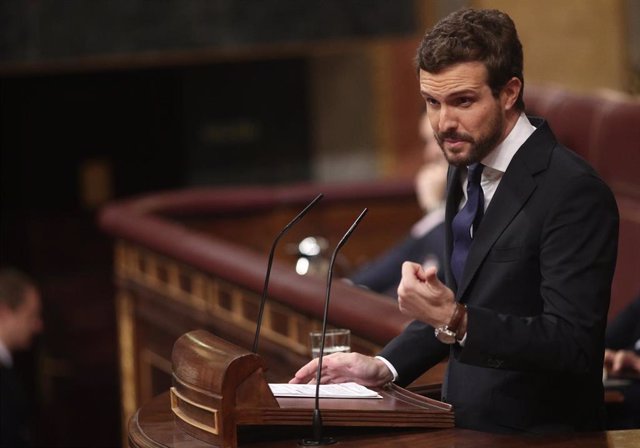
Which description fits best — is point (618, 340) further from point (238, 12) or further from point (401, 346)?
point (238, 12)

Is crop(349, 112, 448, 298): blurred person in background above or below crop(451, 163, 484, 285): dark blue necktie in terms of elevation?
below

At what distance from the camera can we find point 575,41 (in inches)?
269

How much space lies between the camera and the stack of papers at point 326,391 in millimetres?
2252

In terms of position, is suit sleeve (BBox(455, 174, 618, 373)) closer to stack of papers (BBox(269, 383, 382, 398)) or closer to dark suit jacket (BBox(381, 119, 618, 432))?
dark suit jacket (BBox(381, 119, 618, 432))

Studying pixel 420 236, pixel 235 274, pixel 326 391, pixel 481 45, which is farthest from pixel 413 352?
pixel 420 236

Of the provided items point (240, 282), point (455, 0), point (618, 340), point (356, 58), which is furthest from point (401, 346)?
point (356, 58)

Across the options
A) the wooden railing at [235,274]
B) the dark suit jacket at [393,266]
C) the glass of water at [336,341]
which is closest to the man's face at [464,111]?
the glass of water at [336,341]

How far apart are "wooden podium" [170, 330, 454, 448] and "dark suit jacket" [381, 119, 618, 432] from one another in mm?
108

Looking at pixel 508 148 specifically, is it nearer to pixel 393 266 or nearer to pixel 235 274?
pixel 235 274

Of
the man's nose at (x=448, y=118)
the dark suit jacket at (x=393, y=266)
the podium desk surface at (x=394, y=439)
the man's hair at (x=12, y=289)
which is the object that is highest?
the man's nose at (x=448, y=118)

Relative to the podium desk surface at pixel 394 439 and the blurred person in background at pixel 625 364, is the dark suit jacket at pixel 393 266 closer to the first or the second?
the blurred person in background at pixel 625 364

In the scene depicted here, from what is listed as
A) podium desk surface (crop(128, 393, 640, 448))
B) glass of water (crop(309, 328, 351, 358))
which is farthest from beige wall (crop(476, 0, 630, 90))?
podium desk surface (crop(128, 393, 640, 448))

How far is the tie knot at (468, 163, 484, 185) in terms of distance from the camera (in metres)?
2.30

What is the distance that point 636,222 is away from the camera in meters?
Answer: 4.60
